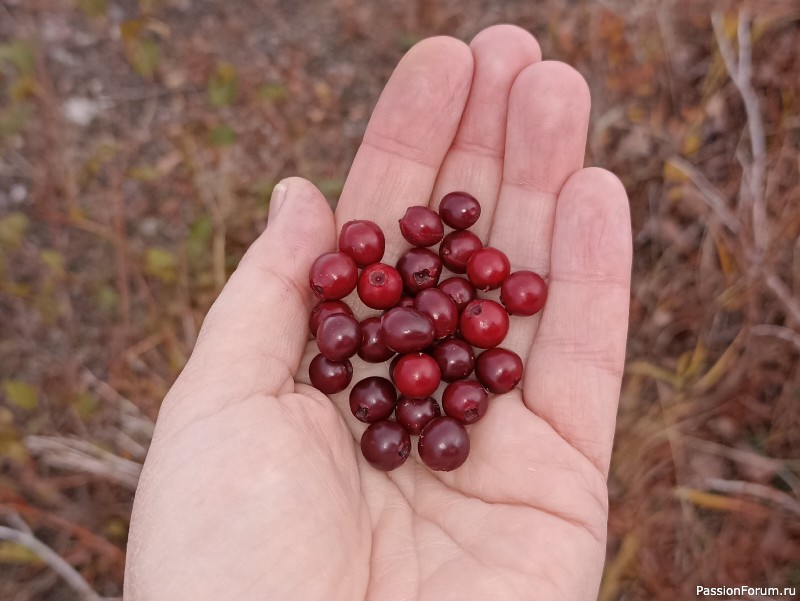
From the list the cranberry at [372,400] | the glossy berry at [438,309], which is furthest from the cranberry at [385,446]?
the glossy berry at [438,309]

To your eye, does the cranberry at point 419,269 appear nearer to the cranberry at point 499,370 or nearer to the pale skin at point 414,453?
the pale skin at point 414,453

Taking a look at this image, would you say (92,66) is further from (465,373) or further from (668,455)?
(668,455)

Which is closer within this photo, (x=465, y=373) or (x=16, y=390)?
(x=465, y=373)

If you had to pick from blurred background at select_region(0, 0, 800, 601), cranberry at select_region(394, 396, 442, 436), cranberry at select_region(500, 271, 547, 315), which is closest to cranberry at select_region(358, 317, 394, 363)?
cranberry at select_region(394, 396, 442, 436)

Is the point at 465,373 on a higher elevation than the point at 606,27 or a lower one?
lower

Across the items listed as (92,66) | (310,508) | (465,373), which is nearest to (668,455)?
(465,373)

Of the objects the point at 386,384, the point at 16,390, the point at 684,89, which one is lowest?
the point at 16,390

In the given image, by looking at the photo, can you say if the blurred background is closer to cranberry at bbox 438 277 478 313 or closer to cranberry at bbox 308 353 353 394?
cranberry at bbox 438 277 478 313
